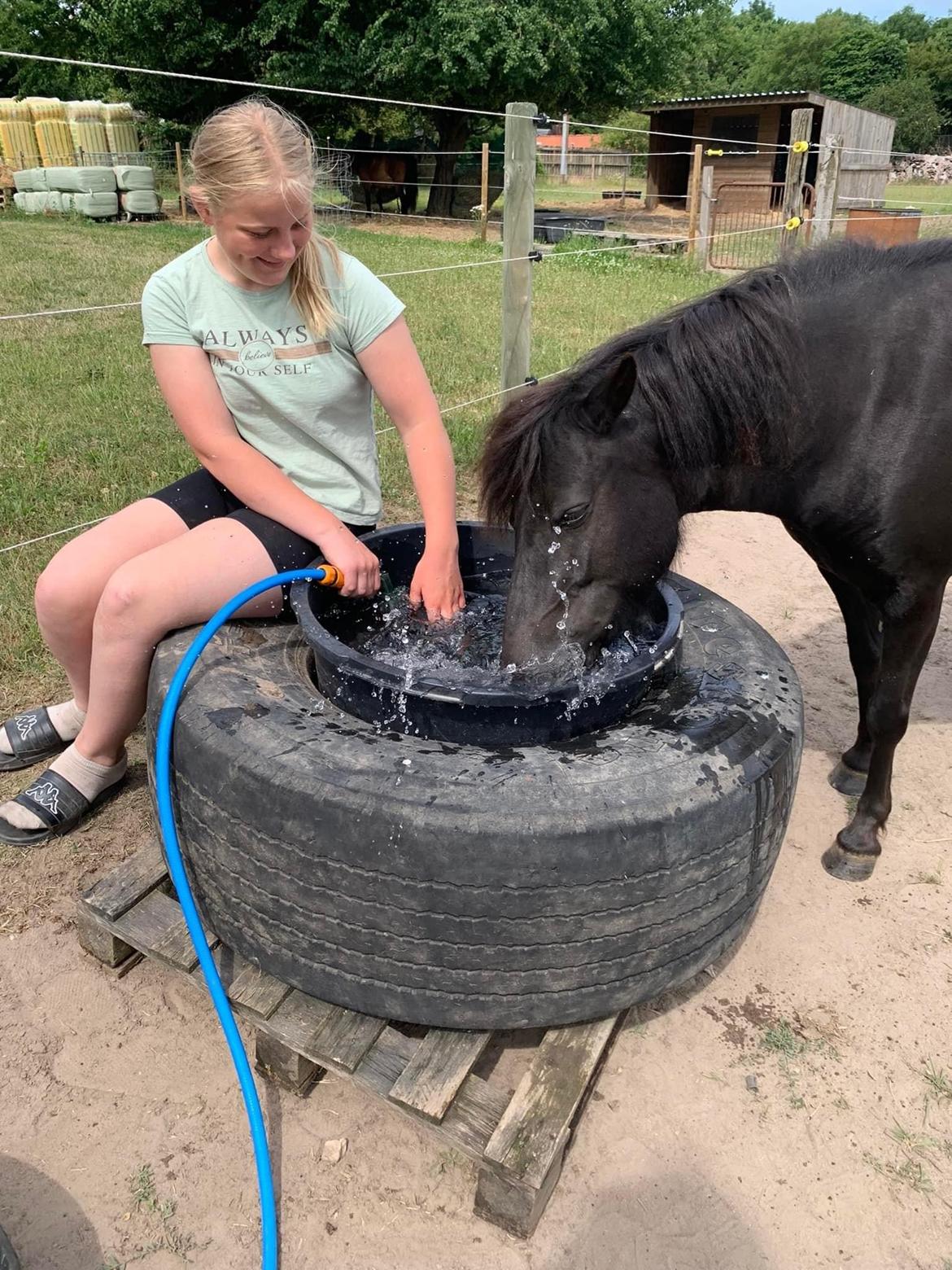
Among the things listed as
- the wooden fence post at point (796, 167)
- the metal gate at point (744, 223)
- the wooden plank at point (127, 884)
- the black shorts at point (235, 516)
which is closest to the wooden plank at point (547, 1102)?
the wooden plank at point (127, 884)

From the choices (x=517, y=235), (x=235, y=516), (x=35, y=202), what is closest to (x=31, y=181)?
(x=35, y=202)

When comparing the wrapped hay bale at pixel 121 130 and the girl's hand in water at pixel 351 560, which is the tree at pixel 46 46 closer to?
the wrapped hay bale at pixel 121 130

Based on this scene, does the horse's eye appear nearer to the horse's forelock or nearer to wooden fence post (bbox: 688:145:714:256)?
the horse's forelock

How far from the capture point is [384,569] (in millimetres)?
2289

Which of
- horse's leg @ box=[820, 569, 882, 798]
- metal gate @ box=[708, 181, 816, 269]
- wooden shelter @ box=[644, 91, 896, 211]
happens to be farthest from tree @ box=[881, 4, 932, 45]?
horse's leg @ box=[820, 569, 882, 798]

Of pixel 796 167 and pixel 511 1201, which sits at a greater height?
pixel 796 167

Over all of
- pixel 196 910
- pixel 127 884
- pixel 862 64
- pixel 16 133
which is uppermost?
pixel 862 64

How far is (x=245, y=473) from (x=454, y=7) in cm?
2090

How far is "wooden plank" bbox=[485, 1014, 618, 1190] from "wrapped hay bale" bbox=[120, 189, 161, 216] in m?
20.1

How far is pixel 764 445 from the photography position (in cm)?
194

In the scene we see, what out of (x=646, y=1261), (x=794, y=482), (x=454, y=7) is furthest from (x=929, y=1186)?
(x=454, y=7)

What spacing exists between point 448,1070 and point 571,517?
1.06 metres

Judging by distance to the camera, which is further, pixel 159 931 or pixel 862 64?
pixel 862 64

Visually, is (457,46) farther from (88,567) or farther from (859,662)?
(88,567)
